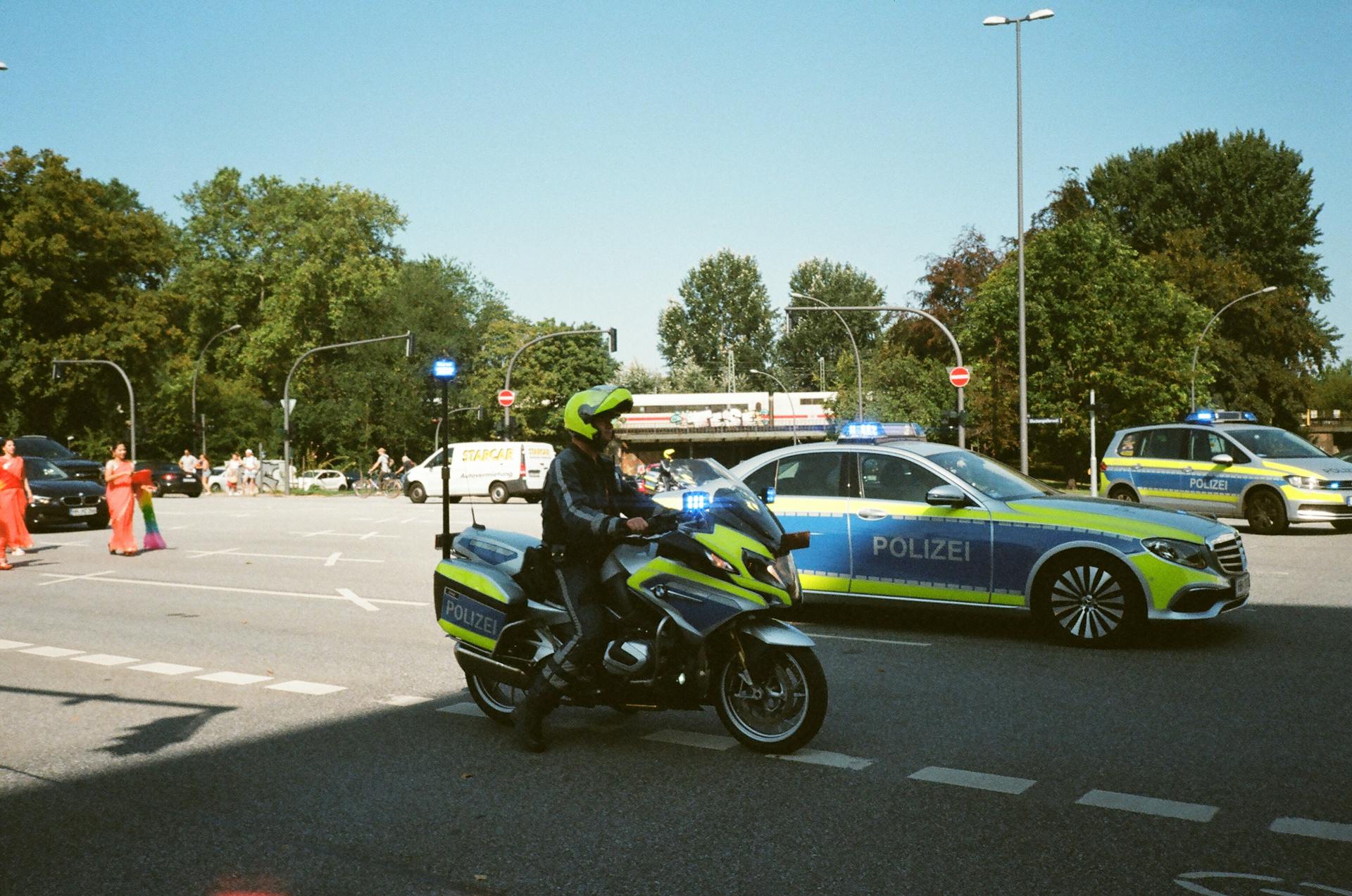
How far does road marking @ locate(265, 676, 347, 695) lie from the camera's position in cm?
786

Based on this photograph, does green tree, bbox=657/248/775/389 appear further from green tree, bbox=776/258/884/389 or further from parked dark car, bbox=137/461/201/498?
parked dark car, bbox=137/461/201/498

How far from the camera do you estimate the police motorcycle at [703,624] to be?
5.73 meters

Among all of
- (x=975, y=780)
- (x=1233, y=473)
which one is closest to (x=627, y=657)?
(x=975, y=780)

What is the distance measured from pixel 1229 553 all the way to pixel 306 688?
257 inches

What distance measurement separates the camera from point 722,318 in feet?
394

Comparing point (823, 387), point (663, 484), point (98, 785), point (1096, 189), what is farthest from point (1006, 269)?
point (823, 387)

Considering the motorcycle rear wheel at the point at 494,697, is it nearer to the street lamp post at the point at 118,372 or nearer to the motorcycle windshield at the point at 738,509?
the motorcycle windshield at the point at 738,509

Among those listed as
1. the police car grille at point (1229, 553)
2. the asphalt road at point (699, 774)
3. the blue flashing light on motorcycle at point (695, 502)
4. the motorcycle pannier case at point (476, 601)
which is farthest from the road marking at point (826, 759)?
the police car grille at point (1229, 553)

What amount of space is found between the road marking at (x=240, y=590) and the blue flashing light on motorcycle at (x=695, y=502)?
7086mm

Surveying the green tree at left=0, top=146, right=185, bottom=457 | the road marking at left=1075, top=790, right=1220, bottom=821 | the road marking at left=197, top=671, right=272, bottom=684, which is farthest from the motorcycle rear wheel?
the green tree at left=0, top=146, right=185, bottom=457

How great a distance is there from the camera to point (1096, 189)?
2250 inches

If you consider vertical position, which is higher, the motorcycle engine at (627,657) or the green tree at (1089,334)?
the green tree at (1089,334)

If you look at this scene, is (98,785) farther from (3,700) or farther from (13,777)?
(3,700)

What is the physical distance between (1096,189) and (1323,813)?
56.4 m
